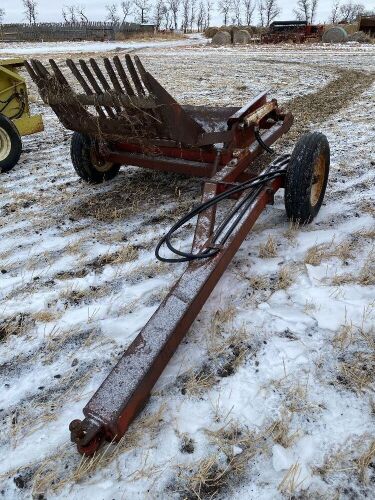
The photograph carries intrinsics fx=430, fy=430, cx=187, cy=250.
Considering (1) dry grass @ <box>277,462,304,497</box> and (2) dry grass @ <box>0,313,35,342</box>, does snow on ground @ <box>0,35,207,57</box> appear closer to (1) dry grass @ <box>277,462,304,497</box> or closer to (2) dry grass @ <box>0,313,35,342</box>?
(2) dry grass @ <box>0,313,35,342</box>

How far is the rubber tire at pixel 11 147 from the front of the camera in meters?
4.63

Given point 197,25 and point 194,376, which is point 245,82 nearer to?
point 194,376

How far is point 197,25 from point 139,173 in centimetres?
9527

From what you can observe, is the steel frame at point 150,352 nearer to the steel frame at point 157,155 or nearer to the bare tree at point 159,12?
the steel frame at point 157,155

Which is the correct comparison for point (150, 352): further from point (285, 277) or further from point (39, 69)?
point (39, 69)

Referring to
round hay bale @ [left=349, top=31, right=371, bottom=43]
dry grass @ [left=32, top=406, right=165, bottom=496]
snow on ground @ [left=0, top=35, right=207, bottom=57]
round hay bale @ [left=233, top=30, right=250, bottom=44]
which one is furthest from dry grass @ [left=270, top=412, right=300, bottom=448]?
round hay bale @ [left=233, top=30, right=250, bottom=44]

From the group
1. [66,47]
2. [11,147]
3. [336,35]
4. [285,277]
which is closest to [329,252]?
[285,277]

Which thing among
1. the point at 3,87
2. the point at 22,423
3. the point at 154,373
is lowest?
the point at 22,423

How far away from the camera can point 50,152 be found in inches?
221

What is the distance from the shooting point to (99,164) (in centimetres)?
433

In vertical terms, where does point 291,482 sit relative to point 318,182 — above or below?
below

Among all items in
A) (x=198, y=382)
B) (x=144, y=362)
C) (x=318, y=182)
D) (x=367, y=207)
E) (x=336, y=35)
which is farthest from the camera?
(x=336, y=35)

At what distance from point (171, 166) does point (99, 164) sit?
1005mm

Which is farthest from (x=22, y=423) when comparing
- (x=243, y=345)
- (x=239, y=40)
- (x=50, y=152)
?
(x=239, y=40)
